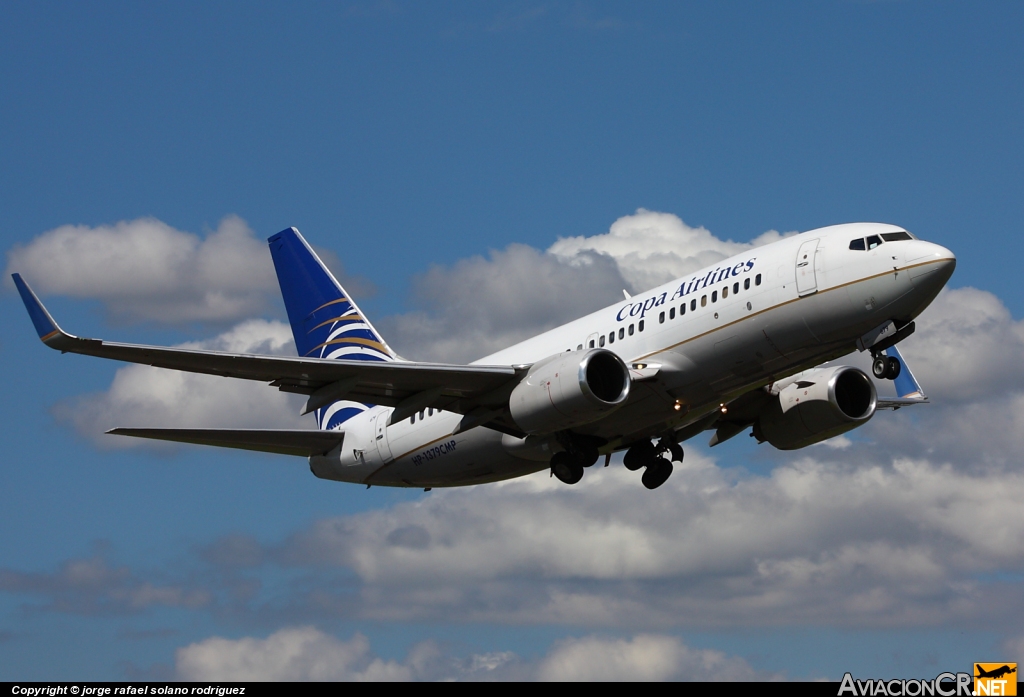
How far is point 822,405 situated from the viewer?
37.6 m

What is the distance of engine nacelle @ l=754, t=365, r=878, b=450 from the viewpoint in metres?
37.5

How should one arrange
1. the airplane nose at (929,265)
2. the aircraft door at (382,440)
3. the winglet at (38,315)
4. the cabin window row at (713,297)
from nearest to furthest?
the winglet at (38,315) → the airplane nose at (929,265) → the cabin window row at (713,297) → the aircraft door at (382,440)

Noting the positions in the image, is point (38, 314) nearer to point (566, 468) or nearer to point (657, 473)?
point (566, 468)

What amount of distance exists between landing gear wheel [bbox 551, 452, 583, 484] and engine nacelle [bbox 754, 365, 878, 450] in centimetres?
741

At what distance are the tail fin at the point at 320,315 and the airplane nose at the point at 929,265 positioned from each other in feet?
63.8

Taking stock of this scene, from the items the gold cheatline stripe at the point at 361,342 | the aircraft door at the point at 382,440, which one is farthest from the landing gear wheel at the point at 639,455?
the gold cheatline stripe at the point at 361,342

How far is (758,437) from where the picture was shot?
39250mm

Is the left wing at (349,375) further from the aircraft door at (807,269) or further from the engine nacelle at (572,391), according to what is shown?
the aircraft door at (807,269)

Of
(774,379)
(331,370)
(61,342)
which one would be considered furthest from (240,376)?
(774,379)

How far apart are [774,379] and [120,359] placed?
16.1 m

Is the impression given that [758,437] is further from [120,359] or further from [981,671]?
[120,359]

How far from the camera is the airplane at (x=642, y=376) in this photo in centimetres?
2997

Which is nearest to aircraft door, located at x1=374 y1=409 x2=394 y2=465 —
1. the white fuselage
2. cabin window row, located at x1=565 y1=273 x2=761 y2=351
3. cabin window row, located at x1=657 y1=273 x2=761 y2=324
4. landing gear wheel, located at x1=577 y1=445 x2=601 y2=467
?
the white fuselage

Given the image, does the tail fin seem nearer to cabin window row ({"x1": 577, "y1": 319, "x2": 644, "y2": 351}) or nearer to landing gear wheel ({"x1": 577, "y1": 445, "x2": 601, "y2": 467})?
landing gear wheel ({"x1": 577, "y1": 445, "x2": 601, "y2": 467})
